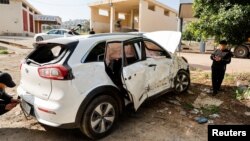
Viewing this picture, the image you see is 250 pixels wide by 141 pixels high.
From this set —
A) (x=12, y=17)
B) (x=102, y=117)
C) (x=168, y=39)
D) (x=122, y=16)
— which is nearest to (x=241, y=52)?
(x=168, y=39)

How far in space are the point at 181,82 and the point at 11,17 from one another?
39042mm

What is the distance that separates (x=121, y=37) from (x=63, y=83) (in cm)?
153

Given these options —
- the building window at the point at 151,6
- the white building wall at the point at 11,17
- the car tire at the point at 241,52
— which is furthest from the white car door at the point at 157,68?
the white building wall at the point at 11,17

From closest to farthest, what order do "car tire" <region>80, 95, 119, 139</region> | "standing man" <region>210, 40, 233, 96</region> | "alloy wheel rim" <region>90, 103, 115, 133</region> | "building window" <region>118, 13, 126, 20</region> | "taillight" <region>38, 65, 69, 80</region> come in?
"taillight" <region>38, 65, 69, 80</region> < "car tire" <region>80, 95, 119, 139</region> < "alloy wheel rim" <region>90, 103, 115, 133</region> < "standing man" <region>210, 40, 233, 96</region> < "building window" <region>118, 13, 126, 20</region>

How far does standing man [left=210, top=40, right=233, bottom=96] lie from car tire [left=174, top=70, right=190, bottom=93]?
76cm

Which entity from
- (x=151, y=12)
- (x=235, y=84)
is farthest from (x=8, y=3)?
(x=235, y=84)

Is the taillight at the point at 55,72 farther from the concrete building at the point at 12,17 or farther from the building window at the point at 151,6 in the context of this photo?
the concrete building at the point at 12,17

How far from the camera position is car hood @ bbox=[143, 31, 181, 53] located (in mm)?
5930

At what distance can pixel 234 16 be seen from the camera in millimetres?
5957

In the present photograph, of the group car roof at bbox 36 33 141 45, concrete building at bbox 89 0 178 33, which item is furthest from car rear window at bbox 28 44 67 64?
concrete building at bbox 89 0 178 33

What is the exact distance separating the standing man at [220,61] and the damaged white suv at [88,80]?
2026 millimetres

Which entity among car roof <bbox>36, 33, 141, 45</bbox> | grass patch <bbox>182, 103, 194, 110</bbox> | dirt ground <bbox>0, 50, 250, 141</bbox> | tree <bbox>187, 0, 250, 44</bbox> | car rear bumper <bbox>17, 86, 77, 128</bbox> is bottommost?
dirt ground <bbox>0, 50, 250, 141</bbox>

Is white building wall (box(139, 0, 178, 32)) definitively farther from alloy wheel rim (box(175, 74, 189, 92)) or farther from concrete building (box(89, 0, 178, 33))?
alloy wheel rim (box(175, 74, 189, 92))

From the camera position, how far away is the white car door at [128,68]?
413 centimetres
